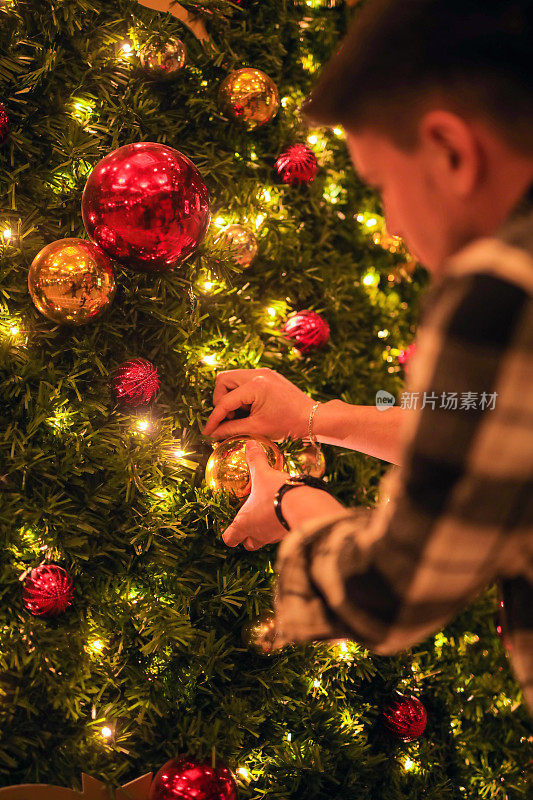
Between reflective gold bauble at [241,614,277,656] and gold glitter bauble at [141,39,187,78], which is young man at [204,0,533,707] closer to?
reflective gold bauble at [241,614,277,656]

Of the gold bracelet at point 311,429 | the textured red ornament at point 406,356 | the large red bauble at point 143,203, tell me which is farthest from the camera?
the textured red ornament at point 406,356

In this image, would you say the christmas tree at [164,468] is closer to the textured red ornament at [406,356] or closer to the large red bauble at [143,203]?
the large red bauble at [143,203]

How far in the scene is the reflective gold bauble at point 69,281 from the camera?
902 mm

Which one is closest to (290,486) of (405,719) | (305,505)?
(305,505)

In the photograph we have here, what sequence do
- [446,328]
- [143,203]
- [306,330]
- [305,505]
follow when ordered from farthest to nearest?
[306,330] < [143,203] < [305,505] < [446,328]

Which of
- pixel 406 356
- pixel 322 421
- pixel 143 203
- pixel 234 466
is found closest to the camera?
pixel 143 203

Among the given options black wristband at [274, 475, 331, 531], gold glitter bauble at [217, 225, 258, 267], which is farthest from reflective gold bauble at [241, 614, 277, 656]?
gold glitter bauble at [217, 225, 258, 267]

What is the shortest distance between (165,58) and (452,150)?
31.9 inches

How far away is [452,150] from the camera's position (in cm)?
46

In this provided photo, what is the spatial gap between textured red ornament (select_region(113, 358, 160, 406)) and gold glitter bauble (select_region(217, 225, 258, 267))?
0.28 meters

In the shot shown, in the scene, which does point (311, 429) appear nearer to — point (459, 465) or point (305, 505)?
point (305, 505)

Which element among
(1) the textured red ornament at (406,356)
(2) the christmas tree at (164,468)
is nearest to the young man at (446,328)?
(2) the christmas tree at (164,468)

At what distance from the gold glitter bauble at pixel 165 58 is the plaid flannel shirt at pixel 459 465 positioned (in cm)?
86

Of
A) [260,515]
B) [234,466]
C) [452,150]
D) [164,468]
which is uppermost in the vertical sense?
[452,150]
